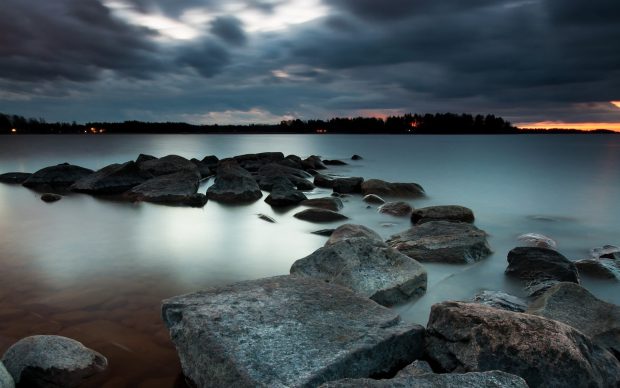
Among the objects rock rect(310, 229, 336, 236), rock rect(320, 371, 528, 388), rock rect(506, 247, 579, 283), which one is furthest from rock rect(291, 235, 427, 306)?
rock rect(310, 229, 336, 236)

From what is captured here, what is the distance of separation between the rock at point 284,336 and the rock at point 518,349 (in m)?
0.26

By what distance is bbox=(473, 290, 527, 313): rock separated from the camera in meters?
4.88

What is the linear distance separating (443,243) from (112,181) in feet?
37.7

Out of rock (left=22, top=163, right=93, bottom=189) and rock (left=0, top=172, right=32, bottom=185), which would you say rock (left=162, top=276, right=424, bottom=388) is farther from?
rock (left=0, top=172, right=32, bottom=185)

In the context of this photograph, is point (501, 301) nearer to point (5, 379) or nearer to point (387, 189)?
point (5, 379)

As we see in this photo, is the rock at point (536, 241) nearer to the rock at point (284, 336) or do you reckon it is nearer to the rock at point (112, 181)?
the rock at point (284, 336)

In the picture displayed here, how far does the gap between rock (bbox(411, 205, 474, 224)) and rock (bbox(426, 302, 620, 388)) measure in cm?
649

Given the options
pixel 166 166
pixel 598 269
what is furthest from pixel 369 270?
pixel 166 166

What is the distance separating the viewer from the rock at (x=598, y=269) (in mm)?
6395

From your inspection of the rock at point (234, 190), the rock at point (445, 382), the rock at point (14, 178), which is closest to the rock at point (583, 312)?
the rock at point (445, 382)

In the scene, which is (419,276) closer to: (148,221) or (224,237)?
(224,237)

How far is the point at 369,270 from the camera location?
16.8ft

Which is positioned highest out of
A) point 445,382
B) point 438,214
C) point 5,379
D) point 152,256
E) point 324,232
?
point 445,382

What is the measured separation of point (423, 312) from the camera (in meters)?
5.11
